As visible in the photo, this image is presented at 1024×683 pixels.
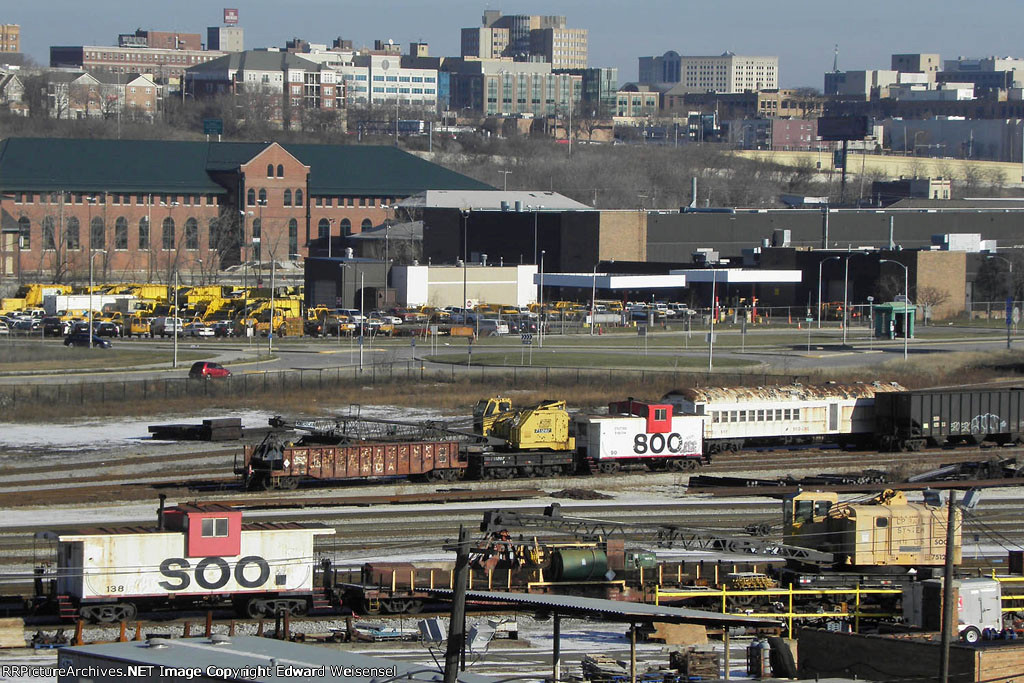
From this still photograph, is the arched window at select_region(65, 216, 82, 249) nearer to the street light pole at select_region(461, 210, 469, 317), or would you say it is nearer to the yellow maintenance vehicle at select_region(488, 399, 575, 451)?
the street light pole at select_region(461, 210, 469, 317)

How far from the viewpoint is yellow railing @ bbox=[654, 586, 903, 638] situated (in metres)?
28.4

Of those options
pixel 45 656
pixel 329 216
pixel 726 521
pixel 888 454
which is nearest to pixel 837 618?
pixel 726 521

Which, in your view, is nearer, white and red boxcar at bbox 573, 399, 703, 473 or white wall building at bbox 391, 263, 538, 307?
white and red boxcar at bbox 573, 399, 703, 473

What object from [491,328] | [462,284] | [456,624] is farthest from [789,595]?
[462,284]

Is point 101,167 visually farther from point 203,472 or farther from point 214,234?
point 203,472

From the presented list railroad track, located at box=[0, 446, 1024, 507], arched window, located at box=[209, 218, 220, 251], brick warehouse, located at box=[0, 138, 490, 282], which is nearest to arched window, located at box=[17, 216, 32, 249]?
brick warehouse, located at box=[0, 138, 490, 282]

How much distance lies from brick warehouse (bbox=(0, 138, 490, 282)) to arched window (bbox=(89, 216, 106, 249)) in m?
0.09

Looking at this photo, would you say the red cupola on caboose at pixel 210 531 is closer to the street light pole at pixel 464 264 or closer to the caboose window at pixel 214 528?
the caboose window at pixel 214 528

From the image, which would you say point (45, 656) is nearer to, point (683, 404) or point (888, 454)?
point (683, 404)

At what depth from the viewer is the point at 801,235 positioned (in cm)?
11850

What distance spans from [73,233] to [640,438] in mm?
91812

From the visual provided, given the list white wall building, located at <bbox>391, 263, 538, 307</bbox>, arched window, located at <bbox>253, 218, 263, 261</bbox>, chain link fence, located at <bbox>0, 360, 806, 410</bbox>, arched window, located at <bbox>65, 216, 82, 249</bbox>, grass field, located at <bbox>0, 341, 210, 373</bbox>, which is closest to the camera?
chain link fence, located at <bbox>0, 360, 806, 410</bbox>

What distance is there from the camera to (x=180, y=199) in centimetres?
13188

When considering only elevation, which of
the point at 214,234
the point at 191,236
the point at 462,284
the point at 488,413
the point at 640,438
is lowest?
the point at 640,438
